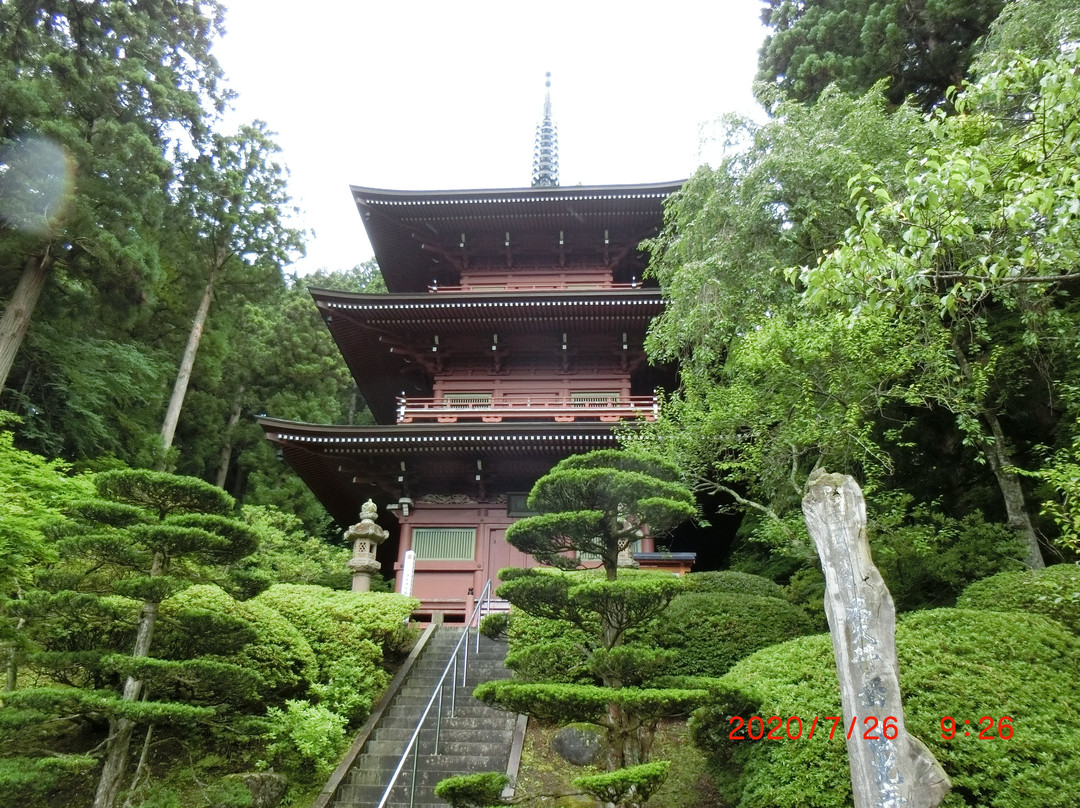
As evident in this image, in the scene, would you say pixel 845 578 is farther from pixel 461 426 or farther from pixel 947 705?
pixel 461 426

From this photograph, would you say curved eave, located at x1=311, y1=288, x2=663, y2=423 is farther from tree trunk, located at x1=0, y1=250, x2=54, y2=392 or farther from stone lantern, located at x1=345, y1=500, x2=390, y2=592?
stone lantern, located at x1=345, y1=500, x2=390, y2=592

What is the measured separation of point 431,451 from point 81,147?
8.47 metres

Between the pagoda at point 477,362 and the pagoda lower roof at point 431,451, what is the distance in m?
0.03

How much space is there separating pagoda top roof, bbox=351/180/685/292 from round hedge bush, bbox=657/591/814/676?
32.8 ft

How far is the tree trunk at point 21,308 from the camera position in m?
12.0

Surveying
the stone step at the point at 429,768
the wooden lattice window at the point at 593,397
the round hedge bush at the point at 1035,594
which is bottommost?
the stone step at the point at 429,768

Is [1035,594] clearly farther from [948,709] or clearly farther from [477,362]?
[477,362]

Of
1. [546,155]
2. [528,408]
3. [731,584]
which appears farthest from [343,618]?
[546,155]

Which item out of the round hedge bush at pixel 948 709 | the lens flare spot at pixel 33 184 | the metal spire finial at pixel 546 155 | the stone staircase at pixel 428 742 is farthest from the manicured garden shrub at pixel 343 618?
the metal spire finial at pixel 546 155

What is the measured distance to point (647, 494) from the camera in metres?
6.01

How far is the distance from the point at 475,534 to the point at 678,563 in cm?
395

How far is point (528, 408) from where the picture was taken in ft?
47.1

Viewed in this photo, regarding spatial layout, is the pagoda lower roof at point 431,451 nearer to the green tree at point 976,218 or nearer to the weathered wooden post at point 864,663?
the green tree at point 976,218

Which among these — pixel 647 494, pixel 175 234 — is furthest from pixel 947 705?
pixel 175 234
